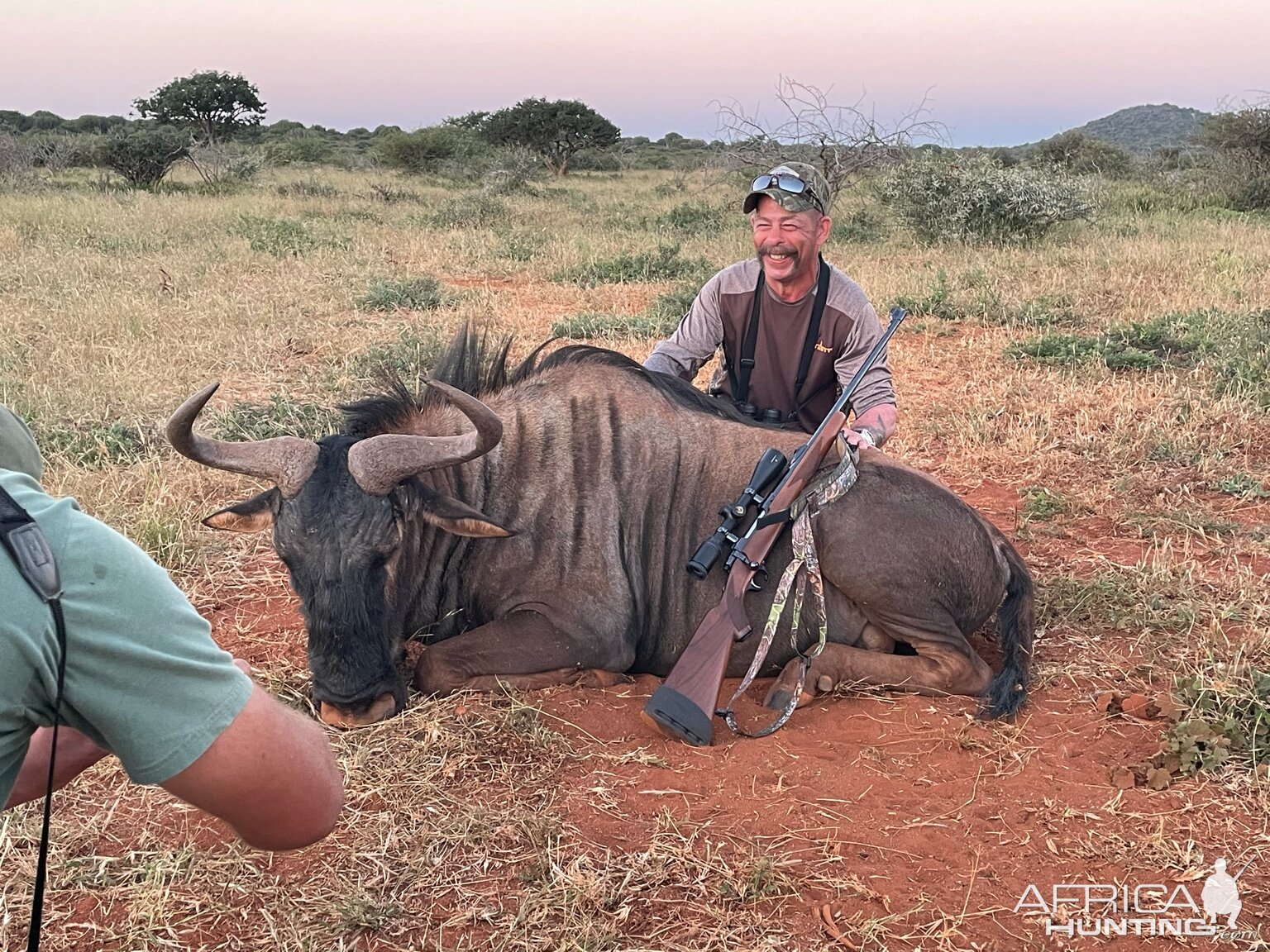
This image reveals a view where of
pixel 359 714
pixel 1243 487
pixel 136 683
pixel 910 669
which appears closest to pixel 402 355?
pixel 359 714

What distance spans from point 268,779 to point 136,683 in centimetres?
27

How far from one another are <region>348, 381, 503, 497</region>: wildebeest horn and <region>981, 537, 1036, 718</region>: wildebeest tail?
1995 mm

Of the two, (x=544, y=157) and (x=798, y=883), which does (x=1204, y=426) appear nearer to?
(x=798, y=883)

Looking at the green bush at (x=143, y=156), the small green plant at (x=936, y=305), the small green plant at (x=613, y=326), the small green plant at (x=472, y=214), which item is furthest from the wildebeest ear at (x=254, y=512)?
the green bush at (x=143, y=156)

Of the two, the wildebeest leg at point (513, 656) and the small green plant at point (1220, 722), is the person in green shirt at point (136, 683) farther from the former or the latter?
the small green plant at point (1220, 722)

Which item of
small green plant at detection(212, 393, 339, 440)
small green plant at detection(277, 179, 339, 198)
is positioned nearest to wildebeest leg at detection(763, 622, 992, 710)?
small green plant at detection(212, 393, 339, 440)

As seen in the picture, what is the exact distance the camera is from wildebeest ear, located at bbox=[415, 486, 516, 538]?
3.53m

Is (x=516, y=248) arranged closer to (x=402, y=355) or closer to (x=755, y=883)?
(x=402, y=355)

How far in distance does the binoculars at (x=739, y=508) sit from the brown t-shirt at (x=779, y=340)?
103 centimetres

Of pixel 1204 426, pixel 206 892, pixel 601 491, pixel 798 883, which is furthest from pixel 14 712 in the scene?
pixel 1204 426

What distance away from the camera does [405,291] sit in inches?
400

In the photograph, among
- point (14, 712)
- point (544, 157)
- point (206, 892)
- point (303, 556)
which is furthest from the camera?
point (544, 157)

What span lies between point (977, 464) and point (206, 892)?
485 cm

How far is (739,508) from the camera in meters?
3.91
